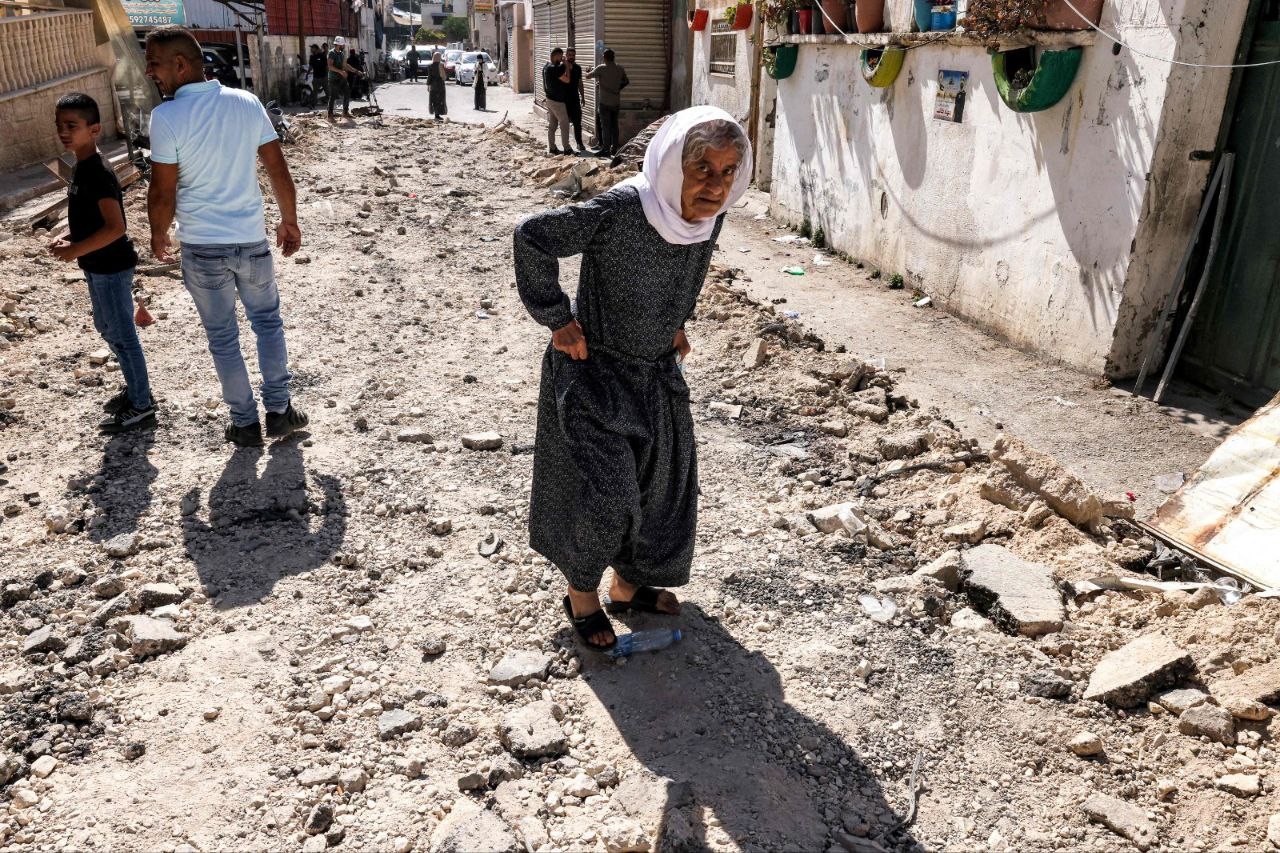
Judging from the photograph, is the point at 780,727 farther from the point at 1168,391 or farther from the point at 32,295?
the point at 32,295

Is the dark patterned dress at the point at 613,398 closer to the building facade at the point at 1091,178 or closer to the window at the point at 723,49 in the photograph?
the building facade at the point at 1091,178

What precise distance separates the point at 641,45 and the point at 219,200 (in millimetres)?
14089

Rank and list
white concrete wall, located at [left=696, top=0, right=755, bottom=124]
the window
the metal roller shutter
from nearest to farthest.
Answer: white concrete wall, located at [left=696, top=0, right=755, bottom=124]
the window
the metal roller shutter

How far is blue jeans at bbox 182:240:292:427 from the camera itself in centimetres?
397

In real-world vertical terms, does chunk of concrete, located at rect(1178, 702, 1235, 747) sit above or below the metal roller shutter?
below

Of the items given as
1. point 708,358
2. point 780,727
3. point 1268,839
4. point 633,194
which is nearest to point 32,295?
point 708,358

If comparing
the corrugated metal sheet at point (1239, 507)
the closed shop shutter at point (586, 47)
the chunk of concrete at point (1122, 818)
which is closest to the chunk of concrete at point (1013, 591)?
the corrugated metal sheet at point (1239, 507)

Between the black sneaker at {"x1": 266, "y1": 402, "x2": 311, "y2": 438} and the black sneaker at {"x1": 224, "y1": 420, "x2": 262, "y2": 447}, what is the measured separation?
0.07m

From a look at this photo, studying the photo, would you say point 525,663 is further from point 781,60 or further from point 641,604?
point 781,60

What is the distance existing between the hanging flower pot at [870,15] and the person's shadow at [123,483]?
626cm

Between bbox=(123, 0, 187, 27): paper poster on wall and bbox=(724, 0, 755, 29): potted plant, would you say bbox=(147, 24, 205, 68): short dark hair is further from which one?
bbox=(123, 0, 187, 27): paper poster on wall

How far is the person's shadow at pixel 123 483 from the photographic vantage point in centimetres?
364

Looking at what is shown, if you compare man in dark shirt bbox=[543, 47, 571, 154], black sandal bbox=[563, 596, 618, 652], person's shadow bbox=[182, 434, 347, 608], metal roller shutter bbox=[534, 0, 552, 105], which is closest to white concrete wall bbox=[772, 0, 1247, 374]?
black sandal bbox=[563, 596, 618, 652]

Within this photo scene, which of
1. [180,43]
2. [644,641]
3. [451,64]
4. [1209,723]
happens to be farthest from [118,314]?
[451,64]
